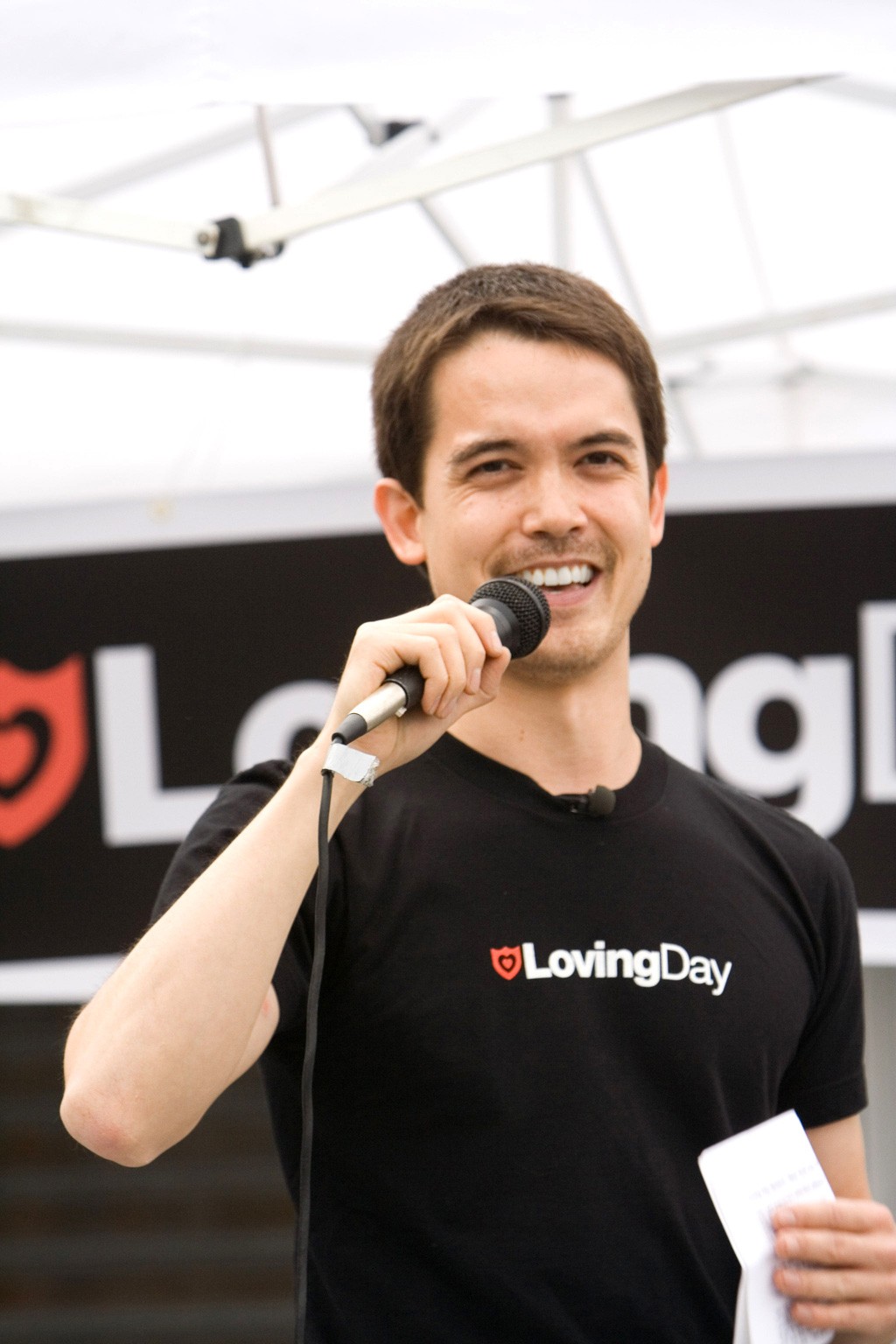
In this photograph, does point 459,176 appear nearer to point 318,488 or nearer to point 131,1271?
point 318,488

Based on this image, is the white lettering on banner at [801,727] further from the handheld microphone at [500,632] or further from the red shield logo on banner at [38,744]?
the handheld microphone at [500,632]

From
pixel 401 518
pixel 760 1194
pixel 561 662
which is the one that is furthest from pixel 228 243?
pixel 760 1194

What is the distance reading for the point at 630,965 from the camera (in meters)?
1.57

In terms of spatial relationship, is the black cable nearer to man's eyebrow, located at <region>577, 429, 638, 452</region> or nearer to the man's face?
the man's face

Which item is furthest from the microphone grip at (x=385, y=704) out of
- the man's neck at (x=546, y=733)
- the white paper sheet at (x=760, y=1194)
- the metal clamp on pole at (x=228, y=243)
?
the metal clamp on pole at (x=228, y=243)

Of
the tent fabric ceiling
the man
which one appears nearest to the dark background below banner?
the tent fabric ceiling

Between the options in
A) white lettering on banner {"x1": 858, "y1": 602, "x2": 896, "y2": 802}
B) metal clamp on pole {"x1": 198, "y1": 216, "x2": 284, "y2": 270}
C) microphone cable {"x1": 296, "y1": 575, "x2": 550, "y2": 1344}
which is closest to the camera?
microphone cable {"x1": 296, "y1": 575, "x2": 550, "y2": 1344}

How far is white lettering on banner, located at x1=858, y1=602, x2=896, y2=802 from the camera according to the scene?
3.19 m

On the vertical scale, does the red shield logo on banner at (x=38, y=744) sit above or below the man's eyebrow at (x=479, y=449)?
below

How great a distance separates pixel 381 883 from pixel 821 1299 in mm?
641

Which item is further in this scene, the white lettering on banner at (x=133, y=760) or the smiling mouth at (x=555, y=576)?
the white lettering on banner at (x=133, y=760)

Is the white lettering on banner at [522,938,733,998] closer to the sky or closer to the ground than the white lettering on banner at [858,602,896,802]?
closer to the ground

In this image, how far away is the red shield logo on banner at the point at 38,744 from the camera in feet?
10.5

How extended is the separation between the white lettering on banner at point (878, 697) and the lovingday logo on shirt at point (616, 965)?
5.66ft
